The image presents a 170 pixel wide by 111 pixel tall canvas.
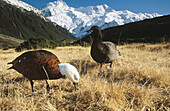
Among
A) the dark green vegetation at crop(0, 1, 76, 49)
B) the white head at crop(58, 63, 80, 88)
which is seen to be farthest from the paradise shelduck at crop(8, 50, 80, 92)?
the dark green vegetation at crop(0, 1, 76, 49)

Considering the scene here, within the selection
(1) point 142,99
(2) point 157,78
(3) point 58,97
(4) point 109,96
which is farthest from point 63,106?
(2) point 157,78

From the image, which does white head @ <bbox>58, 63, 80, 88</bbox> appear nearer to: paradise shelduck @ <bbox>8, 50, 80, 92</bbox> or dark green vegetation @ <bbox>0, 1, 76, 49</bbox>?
paradise shelduck @ <bbox>8, 50, 80, 92</bbox>

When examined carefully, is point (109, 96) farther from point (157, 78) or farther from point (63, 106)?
point (157, 78)

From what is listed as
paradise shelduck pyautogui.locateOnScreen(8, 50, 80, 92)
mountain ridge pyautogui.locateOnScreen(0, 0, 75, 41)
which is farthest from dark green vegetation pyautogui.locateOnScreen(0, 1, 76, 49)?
paradise shelduck pyautogui.locateOnScreen(8, 50, 80, 92)

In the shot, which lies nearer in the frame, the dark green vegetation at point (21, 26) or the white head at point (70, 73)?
the white head at point (70, 73)

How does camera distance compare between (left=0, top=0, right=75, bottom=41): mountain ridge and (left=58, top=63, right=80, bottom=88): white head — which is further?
(left=0, top=0, right=75, bottom=41): mountain ridge

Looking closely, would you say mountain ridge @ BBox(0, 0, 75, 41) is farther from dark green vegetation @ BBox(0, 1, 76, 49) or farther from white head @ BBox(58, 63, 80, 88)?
white head @ BBox(58, 63, 80, 88)

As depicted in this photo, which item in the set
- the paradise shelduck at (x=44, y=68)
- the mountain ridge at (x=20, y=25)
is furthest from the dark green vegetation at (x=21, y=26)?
the paradise shelduck at (x=44, y=68)

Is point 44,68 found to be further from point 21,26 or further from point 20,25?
point 20,25

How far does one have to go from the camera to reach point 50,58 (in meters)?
1.97

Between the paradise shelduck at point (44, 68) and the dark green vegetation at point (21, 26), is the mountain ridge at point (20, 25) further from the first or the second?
the paradise shelduck at point (44, 68)

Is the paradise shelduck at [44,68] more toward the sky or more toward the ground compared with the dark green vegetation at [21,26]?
more toward the ground

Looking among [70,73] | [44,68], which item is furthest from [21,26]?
[70,73]

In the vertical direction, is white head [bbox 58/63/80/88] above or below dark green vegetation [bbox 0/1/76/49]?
below
